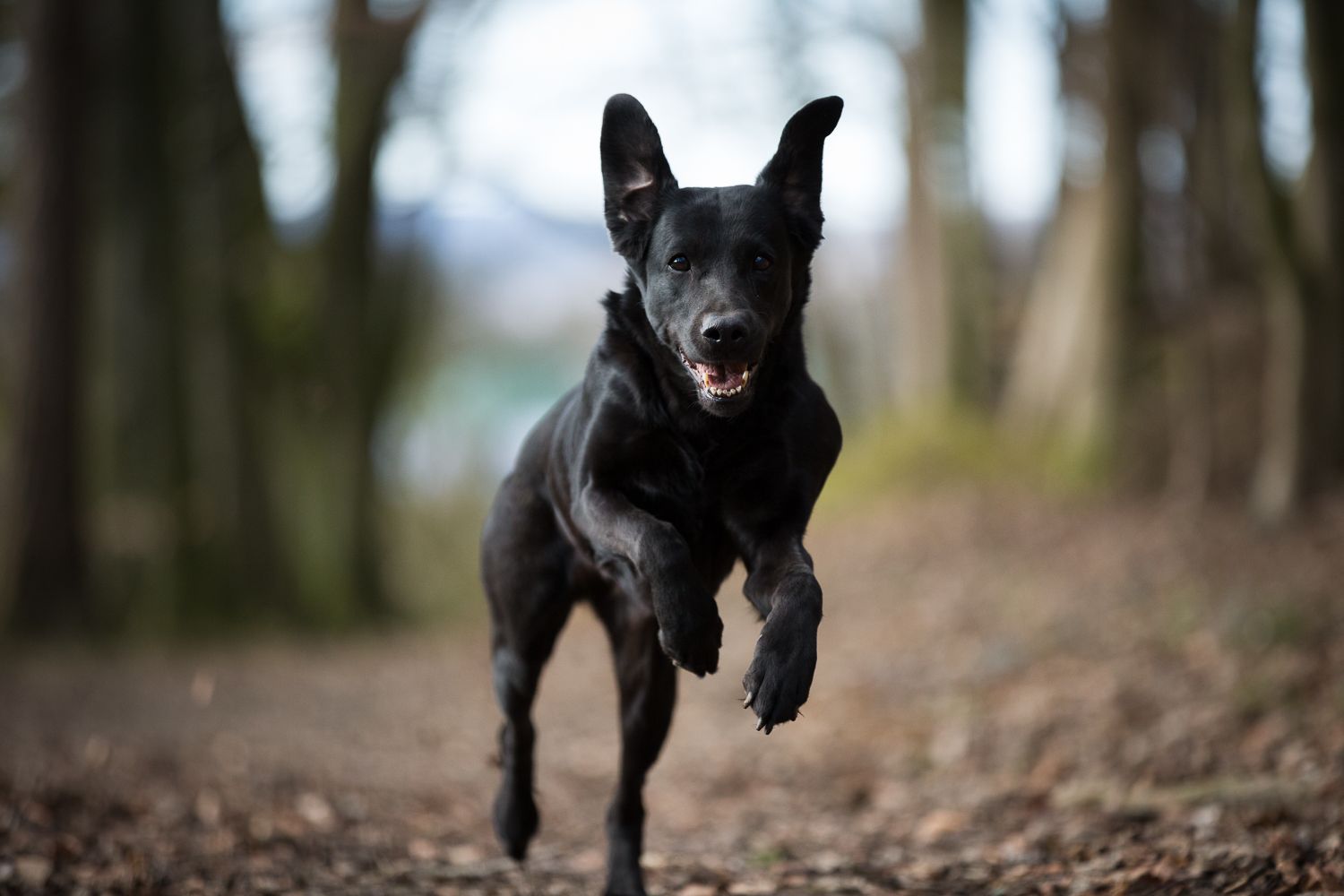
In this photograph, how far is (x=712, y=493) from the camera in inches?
151

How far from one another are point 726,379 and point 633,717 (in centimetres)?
140

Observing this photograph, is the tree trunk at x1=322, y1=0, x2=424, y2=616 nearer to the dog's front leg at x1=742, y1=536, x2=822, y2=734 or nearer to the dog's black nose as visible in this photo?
the dog's black nose

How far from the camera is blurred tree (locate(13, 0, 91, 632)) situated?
10875mm

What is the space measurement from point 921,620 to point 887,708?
193 centimetres

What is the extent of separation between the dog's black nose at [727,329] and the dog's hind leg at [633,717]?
117 centimetres

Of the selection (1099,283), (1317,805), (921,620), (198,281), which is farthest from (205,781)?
(1099,283)

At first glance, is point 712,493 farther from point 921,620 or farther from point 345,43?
point 345,43

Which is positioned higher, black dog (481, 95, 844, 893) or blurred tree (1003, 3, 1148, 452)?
blurred tree (1003, 3, 1148, 452)

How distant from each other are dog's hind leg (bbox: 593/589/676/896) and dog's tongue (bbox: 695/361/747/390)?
1.03m

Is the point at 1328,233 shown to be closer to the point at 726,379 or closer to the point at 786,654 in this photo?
the point at 726,379

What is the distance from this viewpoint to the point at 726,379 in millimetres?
3672

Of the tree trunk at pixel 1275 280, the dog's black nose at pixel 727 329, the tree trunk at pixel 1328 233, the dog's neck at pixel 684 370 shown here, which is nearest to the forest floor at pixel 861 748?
the tree trunk at pixel 1275 280

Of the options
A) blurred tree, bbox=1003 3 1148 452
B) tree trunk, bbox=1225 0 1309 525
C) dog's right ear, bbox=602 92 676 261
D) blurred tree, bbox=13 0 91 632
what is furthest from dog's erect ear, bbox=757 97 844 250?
blurred tree, bbox=1003 3 1148 452

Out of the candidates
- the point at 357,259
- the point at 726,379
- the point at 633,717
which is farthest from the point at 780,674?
the point at 357,259
